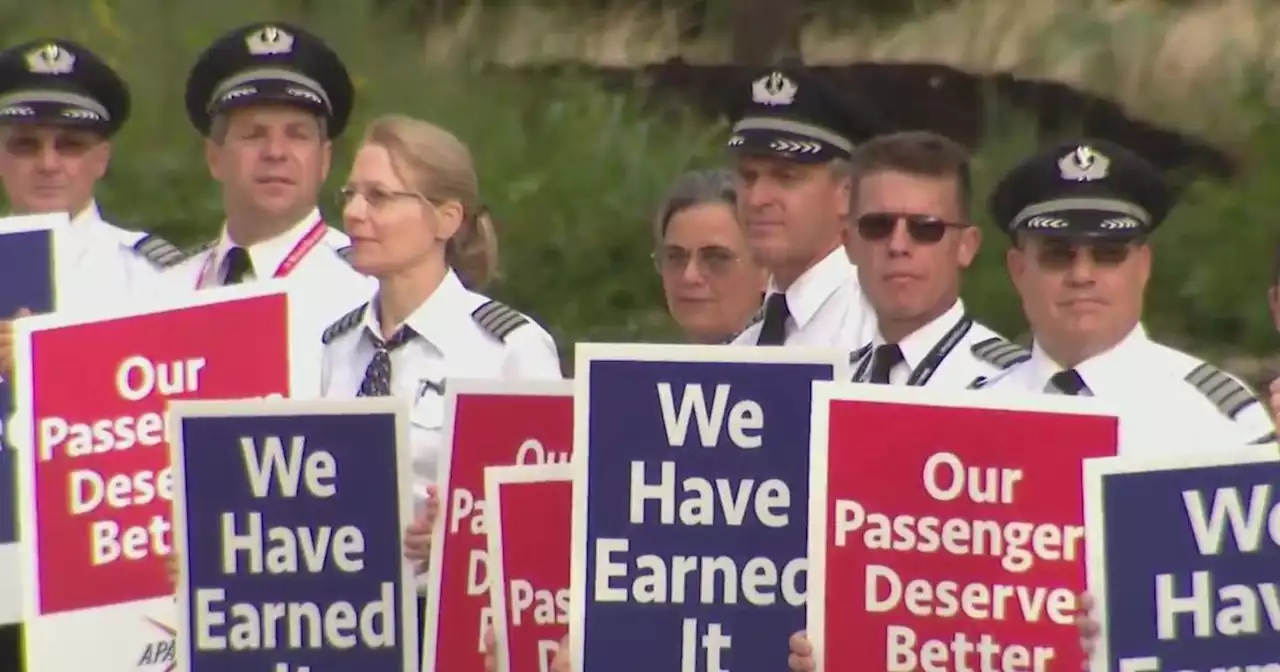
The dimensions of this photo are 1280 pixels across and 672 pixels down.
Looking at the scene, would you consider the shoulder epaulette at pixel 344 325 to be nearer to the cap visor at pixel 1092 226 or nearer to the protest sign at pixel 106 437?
the protest sign at pixel 106 437

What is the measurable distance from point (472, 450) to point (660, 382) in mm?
686

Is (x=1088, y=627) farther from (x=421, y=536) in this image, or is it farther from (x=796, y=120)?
(x=796, y=120)

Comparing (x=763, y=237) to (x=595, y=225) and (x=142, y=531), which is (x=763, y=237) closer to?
(x=142, y=531)

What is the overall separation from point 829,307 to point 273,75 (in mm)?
1533

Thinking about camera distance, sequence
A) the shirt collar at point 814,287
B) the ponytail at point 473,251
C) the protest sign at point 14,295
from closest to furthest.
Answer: the shirt collar at point 814,287 → the ponytail at point 473,251 → the protest sign at point 14,295

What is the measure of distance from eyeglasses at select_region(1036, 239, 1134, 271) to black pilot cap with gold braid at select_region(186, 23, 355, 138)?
2202 mm

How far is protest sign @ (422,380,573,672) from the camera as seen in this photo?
644cm

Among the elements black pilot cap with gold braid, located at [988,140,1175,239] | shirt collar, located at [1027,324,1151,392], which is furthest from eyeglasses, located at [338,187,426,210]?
shirt collar, located at [1027,324,1151,392]

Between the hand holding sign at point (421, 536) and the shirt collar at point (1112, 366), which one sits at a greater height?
the shirt collar at point (1112, 366)

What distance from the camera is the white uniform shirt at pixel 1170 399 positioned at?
5.84 m

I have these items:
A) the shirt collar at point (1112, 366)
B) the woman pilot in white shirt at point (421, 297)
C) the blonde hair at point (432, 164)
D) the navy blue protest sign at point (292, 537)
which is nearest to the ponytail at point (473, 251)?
the blonde hair at point (432, 164)

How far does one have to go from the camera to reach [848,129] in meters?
7.12

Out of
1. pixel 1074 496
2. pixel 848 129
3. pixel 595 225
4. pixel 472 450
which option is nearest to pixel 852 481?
pixel 1074 496

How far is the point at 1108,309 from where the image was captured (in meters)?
5.92
